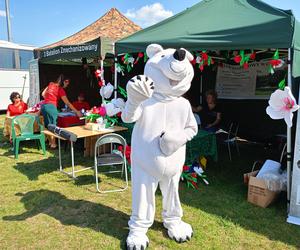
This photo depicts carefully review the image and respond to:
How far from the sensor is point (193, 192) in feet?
13.4

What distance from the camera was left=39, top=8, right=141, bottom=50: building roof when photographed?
12828 millimetres

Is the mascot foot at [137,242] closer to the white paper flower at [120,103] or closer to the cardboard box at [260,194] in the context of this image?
the cardboard box at [260,194]

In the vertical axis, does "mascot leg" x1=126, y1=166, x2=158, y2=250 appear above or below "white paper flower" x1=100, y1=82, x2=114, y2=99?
below

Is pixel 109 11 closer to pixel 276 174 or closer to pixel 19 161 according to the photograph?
pixel 19 161

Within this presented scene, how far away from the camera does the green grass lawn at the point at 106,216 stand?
2.85 metres

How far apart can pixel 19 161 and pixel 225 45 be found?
13.6 ft

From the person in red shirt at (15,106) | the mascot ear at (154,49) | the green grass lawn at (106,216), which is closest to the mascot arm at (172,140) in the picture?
the mascot ear at (154,49)

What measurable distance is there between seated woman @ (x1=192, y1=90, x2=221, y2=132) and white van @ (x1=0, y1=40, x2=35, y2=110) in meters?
8.75

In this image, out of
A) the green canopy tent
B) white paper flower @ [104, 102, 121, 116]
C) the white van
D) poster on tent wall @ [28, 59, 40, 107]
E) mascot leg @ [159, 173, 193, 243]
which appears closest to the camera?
mascot leg @ [159, 173, 193, 243]

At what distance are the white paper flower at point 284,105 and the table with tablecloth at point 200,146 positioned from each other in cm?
147

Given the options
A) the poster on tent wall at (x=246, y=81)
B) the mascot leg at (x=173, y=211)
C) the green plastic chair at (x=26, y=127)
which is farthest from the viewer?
the poster on tent wall at (x=246, y=81)

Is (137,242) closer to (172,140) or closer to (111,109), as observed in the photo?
(172,140)

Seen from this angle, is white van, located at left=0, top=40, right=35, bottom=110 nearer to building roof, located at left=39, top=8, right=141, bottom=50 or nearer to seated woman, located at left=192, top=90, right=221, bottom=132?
building roof, located at left=39, top=8, right=141, bottom=50

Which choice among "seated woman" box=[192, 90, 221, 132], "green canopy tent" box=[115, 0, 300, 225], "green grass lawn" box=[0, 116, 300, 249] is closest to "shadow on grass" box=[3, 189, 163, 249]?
"green grass lawn" box=[0, 116, 300, 249]
